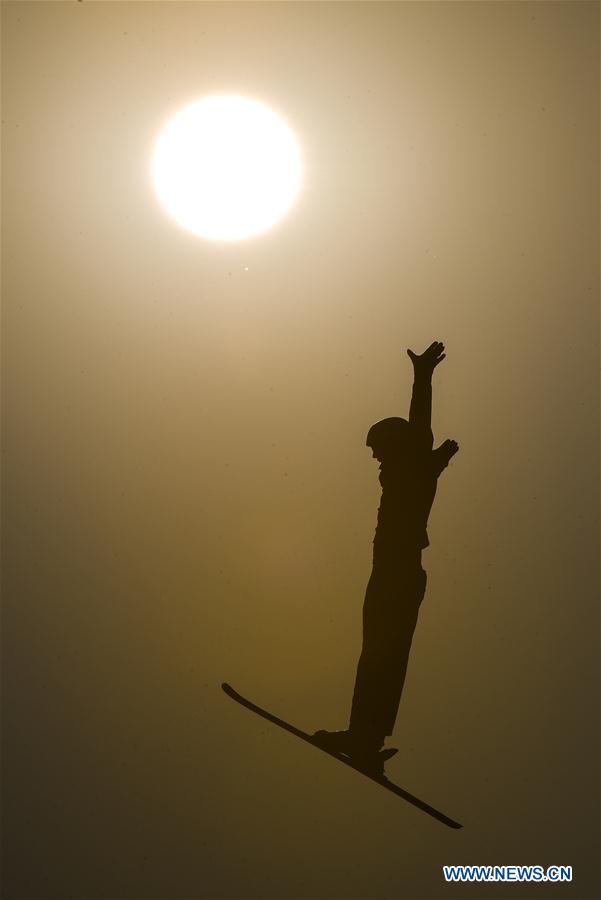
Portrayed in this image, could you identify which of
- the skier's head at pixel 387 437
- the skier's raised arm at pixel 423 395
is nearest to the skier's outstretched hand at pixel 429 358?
the skier's raised arm at pixel 423 395

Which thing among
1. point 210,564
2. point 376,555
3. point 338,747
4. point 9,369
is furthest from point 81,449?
point 338,747

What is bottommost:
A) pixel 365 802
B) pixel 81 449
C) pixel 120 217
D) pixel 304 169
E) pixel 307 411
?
pixel 365 802

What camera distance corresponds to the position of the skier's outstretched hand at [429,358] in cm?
125

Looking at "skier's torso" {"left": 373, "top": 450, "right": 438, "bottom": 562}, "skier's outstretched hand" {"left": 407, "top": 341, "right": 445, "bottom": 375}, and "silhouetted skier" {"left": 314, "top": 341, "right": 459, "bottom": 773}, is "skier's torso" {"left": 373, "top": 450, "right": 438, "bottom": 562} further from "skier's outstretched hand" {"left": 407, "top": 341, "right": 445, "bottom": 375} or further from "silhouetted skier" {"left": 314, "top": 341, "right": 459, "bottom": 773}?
"skier's outstretched hand" {"left": 407, "top": 341, "right": 445, "bottom": 375}

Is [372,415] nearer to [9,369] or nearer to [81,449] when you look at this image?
[81,449]

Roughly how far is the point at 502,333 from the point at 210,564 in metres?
0.66

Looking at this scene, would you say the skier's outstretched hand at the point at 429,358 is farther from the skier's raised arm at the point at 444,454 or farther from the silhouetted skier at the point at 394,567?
the skier's raised arm at the point at 444,454

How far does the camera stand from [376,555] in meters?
1.23

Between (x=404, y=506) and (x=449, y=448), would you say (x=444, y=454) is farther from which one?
(x=404, y=506)

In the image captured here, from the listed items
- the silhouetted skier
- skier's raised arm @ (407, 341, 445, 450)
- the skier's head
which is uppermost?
skier's raised arm @ (407, 341, 445, 450)

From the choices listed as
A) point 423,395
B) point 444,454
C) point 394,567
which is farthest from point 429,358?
point 394,567

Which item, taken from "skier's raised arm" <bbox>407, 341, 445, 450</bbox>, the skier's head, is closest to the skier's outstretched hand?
"skier's raised arm" <bbox>407, 341, 445, 450</bbox>

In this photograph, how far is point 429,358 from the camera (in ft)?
4.09

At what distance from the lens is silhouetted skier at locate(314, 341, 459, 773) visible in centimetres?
121
